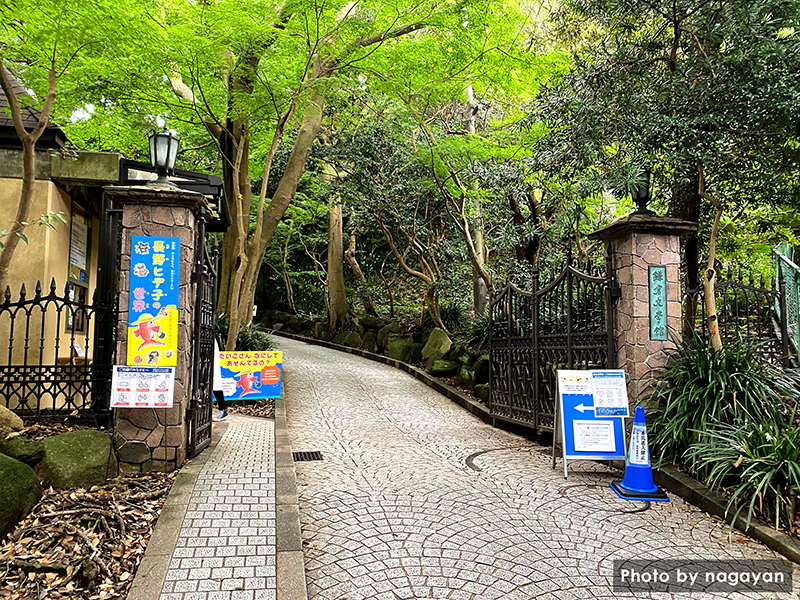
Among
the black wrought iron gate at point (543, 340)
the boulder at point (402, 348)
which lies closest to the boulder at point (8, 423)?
the black wrought iron gate at point (543, 340)

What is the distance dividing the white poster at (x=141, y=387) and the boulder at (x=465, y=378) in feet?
24.1

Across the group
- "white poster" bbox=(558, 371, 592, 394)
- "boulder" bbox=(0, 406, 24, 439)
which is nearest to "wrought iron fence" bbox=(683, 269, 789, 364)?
"white poster" bbox=(558, 371, 592, 394)

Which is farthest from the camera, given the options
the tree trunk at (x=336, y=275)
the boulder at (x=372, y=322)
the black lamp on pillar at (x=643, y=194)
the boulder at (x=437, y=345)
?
the tree trunk at (x=336, y=275)

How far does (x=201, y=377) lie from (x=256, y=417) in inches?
126

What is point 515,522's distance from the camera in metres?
4.64

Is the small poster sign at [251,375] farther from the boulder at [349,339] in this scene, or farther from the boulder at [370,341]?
the boulder at [349,339]

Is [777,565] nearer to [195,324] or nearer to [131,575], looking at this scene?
[131,575]

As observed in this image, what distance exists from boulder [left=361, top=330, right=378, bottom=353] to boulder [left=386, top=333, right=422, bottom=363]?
938 mm

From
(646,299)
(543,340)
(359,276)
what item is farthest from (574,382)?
(359,276)

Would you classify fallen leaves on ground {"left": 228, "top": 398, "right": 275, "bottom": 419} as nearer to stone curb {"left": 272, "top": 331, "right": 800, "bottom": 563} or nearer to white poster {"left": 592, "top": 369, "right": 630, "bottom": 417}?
stone curb {"left": 272, "top": 331, "right": 800, "bottom": 563}

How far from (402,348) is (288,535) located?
41.9 ft

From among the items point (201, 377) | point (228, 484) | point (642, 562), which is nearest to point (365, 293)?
point (201, 377)

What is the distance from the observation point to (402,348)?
16.8m

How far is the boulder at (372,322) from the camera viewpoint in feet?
65.2
